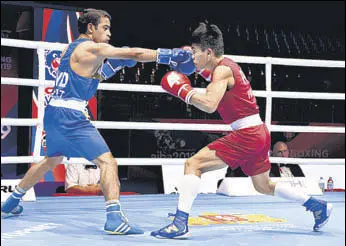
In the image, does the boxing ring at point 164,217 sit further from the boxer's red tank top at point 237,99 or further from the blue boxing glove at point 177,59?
the blue boxing glove at point 177,59

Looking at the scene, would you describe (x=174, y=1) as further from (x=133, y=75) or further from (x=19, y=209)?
(x=19, y=209)

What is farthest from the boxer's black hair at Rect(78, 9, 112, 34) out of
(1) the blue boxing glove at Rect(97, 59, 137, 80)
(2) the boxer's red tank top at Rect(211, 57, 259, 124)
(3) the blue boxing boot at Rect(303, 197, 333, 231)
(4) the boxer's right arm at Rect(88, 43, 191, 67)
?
(3) the blue boxing boot at Rect(303, 197, 333, 231)

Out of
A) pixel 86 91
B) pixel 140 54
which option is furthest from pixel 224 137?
pixel 86 91

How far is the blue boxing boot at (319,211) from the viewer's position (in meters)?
2.91

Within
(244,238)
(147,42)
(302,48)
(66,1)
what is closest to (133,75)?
(147,42)

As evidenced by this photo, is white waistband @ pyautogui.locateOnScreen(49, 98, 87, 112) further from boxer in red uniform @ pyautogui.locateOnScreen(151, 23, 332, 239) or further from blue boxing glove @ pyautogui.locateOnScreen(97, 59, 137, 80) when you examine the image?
boxer in red uniform @ pyautogui.locateOnScreen(151, 23, 332, 239)

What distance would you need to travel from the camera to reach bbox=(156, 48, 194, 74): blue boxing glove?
9.31 ft

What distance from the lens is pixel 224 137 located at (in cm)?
287

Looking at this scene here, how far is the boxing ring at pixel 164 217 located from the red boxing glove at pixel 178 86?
2.11 ft

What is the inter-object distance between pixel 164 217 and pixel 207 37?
3.46 feet

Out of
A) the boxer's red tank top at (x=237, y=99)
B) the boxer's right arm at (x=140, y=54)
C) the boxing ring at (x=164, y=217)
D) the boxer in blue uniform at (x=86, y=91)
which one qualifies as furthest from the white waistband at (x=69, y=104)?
the boxer's red tank top at (x=237, y=99)

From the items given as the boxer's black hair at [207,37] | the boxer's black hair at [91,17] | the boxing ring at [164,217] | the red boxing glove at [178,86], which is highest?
the boxer's black hair at [91,17]

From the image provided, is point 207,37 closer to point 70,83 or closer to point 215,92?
point 215,92

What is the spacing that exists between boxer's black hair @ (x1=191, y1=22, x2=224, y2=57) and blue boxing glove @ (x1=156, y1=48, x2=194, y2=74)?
0.32 feet
